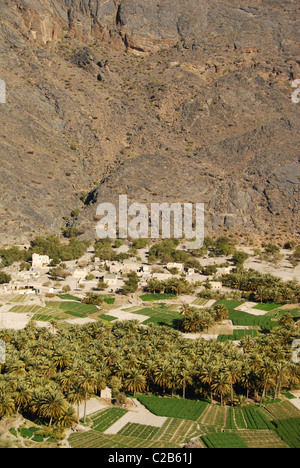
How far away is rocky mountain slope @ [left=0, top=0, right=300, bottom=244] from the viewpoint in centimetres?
12400

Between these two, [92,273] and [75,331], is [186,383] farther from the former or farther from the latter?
[92,273]

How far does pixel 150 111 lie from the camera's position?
511ft

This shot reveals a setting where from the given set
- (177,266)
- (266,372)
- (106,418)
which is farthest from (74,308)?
(266,372)

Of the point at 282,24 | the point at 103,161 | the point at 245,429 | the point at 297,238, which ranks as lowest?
the point at 245,429

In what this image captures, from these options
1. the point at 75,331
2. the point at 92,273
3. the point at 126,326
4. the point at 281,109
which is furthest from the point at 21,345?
the point at 281,109

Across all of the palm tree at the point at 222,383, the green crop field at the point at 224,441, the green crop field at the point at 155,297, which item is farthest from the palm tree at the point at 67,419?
the green crop field at the point at 155,297

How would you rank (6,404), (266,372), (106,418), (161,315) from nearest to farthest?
(6,404) → (106,418) → (266,372) → (161,315)

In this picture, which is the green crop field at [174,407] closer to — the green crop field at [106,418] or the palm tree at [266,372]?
the green crop field at [106,418]

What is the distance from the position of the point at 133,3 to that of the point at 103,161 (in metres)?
76.4

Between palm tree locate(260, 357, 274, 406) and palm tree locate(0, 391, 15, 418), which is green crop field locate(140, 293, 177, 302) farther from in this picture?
palm tree locate(0, 391, 15, 418)

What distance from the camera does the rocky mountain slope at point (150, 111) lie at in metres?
124

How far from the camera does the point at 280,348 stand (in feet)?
157

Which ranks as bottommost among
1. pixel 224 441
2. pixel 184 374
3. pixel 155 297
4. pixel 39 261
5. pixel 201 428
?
pixel 201 428

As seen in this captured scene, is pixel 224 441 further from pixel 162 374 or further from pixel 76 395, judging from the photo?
pixel 76 395
